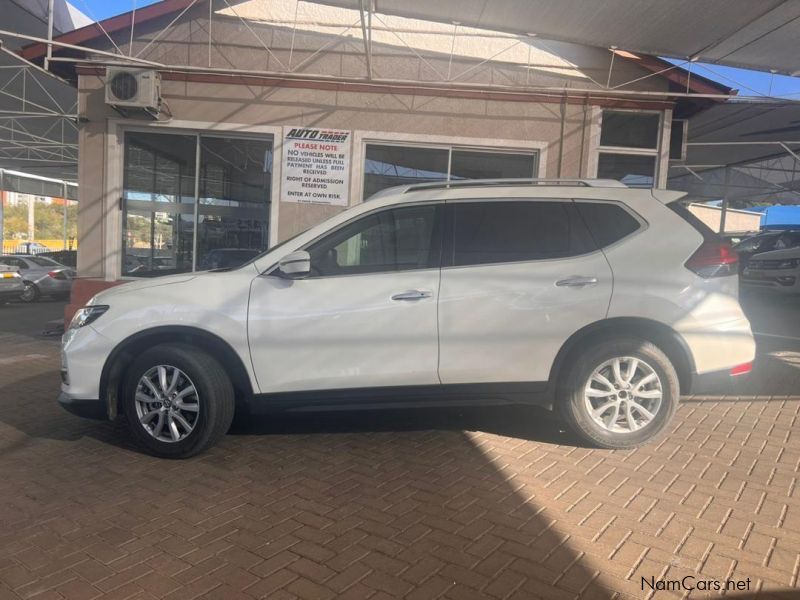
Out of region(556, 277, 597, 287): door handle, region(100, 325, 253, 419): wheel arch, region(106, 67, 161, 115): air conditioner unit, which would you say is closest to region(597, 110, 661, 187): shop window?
region(556, 277, 597, 287): door handle

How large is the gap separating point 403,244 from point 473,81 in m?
5.55

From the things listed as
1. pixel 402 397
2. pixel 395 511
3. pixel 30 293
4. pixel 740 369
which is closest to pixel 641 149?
pixel 740 369

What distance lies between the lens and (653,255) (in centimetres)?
432

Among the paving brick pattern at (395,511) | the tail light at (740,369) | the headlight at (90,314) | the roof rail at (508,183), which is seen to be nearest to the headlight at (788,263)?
the paving brick pattern at (395,511)

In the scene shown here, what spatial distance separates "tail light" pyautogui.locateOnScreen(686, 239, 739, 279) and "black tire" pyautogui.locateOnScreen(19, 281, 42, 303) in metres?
17.0

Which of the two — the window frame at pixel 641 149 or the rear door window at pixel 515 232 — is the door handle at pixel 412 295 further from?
the window frame at pixel 641 149

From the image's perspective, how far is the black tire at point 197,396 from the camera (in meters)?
4.11

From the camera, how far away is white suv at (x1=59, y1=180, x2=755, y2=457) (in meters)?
4.15

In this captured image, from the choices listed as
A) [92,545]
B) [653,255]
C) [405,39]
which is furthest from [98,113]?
[653,255]

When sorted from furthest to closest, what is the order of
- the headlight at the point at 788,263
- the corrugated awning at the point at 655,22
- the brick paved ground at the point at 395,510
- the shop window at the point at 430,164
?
1. the headlight at the point at 788,263
2. the shop window at the point at 430,164
3. the corrugated awning at the point at 655,22
4. the brick paved ground at the point at 395,510

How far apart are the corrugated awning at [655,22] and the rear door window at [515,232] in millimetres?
3889

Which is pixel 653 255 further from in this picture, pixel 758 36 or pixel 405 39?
pixel 405 39

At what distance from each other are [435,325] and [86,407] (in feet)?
8.34

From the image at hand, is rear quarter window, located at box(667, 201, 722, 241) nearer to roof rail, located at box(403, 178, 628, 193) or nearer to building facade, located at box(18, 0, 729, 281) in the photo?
roof rail, located at box(403, 178, 628, 193)
